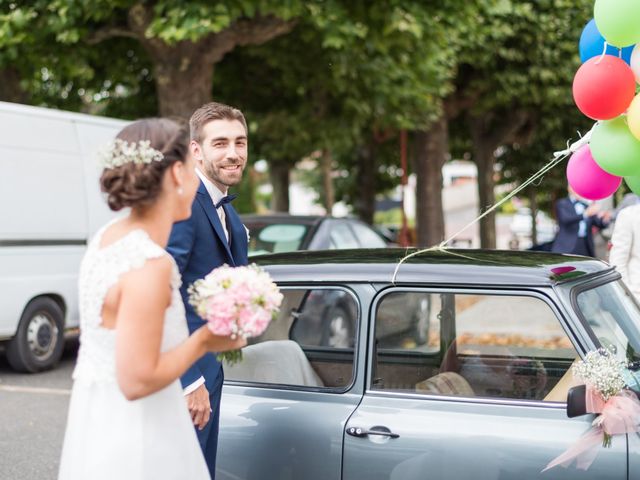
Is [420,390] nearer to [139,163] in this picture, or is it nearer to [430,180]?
[139,163]

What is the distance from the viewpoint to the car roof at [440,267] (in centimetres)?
362

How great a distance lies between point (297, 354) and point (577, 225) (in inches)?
264

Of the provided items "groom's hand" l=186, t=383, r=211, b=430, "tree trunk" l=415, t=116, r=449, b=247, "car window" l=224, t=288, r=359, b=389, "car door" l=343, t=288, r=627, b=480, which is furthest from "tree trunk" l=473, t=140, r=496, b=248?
"groom's hand" l=186, t=383, r=211, b=430

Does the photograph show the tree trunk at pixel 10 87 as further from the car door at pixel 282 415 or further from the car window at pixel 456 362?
the car door at pixel 282 415

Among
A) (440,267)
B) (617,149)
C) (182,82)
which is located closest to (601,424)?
(440,267)

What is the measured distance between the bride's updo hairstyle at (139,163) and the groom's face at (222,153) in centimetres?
100

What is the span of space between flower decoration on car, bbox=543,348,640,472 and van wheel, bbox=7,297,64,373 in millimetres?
6612

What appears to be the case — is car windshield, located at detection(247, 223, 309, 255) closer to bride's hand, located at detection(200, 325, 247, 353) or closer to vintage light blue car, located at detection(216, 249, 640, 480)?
vintage light blue car, located at detection(216, 249, 640, 480)

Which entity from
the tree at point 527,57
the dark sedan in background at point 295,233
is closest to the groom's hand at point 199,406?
the dark sedan in background at point 295,233

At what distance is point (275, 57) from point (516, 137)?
1154cm

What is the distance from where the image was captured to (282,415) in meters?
3.74

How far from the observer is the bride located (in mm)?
2445

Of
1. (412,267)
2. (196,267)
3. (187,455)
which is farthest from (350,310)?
(187,455)

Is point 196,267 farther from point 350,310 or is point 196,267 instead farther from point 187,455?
point 350,310
